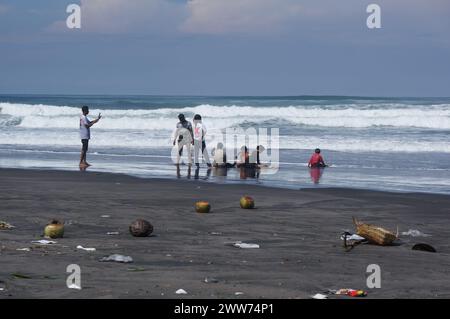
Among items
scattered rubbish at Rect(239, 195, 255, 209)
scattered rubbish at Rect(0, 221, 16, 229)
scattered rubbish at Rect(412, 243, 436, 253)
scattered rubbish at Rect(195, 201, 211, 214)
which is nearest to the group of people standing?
scattered rubbish at Rect(239, 195, 255, 209)

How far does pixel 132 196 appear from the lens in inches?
594

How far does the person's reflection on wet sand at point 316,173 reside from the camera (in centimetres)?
1890

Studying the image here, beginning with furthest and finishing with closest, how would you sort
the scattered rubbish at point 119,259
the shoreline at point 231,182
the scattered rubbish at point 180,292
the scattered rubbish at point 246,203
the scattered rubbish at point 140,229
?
the shoreline at point 231,182 < the scattered rubbish at point 246,203 < the scattered rubbish at point 140,229 < the scattered rubbish at point 119,259 < the scattered rubbish at point 180,292

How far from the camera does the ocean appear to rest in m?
19.9

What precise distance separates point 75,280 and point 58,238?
2.75 m

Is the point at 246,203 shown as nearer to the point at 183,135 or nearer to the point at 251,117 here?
the point at 183,135

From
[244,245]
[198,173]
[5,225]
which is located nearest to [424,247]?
[244,245]

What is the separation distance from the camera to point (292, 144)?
32156 mm

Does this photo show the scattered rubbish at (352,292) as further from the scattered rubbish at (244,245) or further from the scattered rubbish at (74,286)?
the scattered rubbish at (244,245)

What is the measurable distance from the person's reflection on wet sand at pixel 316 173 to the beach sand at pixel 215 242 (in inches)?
82.6

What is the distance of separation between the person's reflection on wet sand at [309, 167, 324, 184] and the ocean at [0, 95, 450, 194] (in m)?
0.02

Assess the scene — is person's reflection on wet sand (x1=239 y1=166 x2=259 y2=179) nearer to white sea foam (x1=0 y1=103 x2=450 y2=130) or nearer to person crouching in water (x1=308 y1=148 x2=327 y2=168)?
person crouching in water (x1=308 y1=148 x2=327 y2=168)

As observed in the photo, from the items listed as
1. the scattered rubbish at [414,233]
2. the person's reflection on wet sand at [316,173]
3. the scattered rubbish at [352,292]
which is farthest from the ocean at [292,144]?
the scattered rubbish at [352,292]

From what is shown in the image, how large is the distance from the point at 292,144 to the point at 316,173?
38.0 feet
